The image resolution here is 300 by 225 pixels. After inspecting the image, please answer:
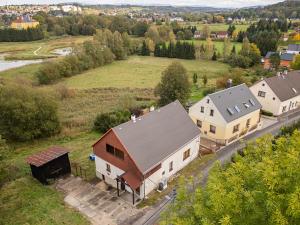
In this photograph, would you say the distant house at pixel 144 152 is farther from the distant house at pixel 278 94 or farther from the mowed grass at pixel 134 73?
the mowed grass at pixel 134 73

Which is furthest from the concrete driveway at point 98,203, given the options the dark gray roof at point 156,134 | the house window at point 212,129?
the house window at point 212,129

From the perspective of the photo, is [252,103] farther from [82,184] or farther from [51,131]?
[51,131]

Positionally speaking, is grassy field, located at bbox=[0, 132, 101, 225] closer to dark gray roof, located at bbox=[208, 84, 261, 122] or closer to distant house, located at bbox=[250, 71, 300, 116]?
dark gray roof, located at bbox=[208, 84, 261, 122]

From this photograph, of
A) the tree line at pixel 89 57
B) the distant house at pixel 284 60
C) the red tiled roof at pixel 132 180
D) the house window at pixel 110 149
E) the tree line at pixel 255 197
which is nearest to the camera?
the tree line at pixel 255 197

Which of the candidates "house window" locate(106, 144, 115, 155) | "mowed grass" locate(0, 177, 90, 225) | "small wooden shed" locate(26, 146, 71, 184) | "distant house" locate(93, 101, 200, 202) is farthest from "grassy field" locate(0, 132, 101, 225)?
"house window" locate(106, 144, 115, 155)

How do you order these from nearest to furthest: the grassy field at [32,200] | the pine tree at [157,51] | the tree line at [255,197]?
the tree line at [255,197]
the grassy field at [32,200]
the pine tree at [157,51]

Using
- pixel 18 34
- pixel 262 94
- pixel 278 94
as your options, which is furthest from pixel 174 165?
pixel 18 34

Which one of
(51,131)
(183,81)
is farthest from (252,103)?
(51,131)
